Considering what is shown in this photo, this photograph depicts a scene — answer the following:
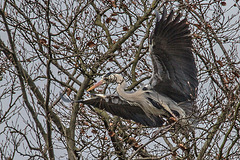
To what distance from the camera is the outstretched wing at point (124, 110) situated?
261 inches

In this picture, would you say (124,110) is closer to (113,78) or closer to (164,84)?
(113,78)

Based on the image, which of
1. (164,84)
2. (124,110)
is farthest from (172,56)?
(124,110)

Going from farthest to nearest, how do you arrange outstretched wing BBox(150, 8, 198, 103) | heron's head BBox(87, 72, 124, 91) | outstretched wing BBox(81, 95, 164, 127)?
1. outstretched wing BBox(81, 95, 164, 127)
2. heron's head BBox(87, 72, 124, 91)
3. outstretched wing BBox(150, 8, 198, 103)

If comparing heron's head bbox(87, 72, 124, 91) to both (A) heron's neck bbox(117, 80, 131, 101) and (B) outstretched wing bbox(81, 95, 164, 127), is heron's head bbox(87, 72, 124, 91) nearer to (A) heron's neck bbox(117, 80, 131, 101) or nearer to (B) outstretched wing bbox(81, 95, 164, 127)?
(A) heron's neck bbox(117, 80, 131, 101)

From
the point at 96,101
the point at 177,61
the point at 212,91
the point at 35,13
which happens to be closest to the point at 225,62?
the point at 177,61

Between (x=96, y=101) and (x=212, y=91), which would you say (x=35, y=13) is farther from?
(x=212, y=91)

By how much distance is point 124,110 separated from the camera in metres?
6.84

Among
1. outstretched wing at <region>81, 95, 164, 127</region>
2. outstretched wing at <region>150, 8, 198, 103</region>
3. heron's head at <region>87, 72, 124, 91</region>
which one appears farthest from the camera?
outstretched wing at <region>81, 95, 164, 127</region>

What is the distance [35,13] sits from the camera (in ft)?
19.1

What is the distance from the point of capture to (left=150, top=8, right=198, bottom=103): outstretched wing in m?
5.72

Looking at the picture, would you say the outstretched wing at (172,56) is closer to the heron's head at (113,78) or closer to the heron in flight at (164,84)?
the heron in flight at (164,84)

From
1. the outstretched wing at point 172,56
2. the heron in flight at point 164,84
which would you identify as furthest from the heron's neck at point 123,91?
the outstretched wing at point 172,56

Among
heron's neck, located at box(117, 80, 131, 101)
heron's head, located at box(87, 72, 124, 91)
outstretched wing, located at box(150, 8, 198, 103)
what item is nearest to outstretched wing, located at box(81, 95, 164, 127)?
heron's neck, located at box(117, 80, 131, 101)

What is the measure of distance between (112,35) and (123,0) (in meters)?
0.63
